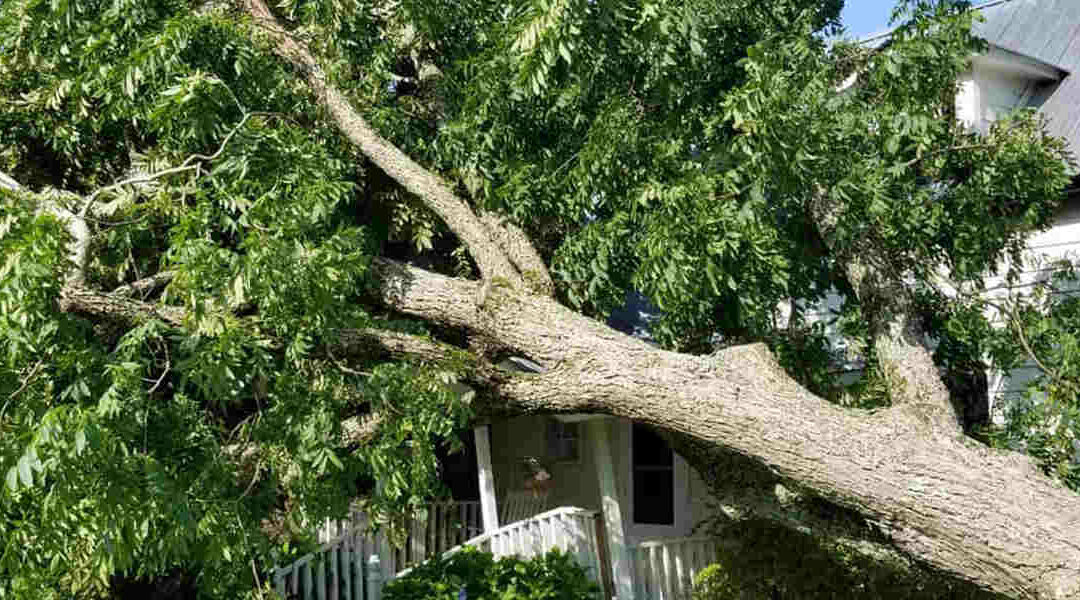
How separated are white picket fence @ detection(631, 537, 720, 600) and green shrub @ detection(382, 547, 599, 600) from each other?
96cm

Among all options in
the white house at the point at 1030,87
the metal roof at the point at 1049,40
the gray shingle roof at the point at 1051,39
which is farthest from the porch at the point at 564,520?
the gray shingle roof at the point at 1051,39

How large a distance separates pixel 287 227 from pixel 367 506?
2.01m

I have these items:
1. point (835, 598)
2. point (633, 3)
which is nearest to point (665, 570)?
point (835, 598)

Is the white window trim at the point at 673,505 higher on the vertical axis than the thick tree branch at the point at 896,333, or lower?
lower

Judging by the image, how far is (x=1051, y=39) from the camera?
1473 centimetres

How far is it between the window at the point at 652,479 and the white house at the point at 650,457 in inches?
0.5

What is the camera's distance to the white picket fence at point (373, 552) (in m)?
11.1

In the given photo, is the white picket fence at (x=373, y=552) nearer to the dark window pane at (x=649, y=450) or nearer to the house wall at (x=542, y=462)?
the dark window pane at (x=649, y=450)

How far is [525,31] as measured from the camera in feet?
25.5

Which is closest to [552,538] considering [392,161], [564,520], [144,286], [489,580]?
[564,520]

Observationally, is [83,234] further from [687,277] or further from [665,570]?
[665,570]

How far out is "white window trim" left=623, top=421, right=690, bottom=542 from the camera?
48.4ft

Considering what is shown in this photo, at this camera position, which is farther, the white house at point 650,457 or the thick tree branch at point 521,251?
the white house at point 650,457

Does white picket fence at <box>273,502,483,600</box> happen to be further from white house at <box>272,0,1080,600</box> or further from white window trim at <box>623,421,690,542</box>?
white window trim at <box>623,421,690,542</box>
